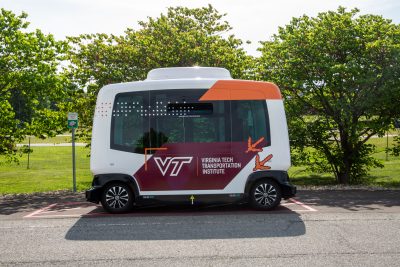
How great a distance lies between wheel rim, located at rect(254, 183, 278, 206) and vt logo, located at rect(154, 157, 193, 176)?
5.36 ft

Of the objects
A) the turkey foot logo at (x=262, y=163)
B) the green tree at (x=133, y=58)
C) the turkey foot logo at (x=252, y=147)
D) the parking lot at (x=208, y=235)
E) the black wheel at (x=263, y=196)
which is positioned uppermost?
the green tree at (x=133, y=58)

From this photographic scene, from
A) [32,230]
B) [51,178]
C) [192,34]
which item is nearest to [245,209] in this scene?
[32,230]

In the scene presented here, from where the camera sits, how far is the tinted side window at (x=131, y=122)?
10.1 metres

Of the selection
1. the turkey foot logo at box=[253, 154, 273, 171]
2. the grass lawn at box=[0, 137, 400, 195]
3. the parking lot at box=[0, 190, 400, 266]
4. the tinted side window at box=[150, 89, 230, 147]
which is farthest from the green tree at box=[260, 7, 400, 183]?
the tinted side window at box=[150, 89, 230, 147]

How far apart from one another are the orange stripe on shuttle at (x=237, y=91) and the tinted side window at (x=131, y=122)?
4.33ft

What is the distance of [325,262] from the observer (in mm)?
6312

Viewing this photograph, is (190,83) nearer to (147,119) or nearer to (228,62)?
(147,119)

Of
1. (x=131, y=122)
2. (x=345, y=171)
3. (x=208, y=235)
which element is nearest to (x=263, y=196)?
(x=208, y=235)

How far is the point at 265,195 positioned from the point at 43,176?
14108 millimetres

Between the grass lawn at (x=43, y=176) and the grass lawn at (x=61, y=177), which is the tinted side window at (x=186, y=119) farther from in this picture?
the grass lawn at (x=43, y=176)

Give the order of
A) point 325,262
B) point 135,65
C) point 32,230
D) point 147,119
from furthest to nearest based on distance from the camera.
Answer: point 135,65
point 147,119
point 32,230
point 325,262

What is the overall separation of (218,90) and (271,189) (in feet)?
8.01

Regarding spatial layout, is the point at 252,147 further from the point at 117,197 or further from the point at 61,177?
the point at 61,177

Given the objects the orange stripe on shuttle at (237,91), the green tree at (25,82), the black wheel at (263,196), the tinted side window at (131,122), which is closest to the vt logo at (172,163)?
the tinted side window at (131,122)
